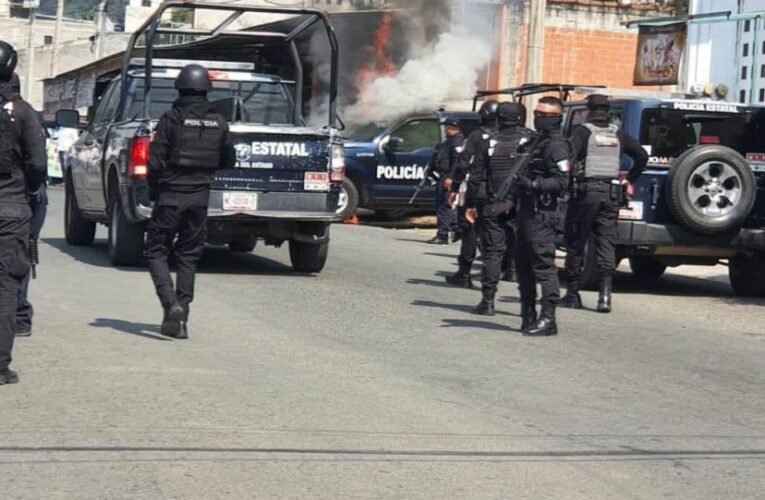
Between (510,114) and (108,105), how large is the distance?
5.91 m

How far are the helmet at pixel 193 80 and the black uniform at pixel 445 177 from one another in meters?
8.16

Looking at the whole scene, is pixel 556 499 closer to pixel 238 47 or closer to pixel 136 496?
pixel 136 496

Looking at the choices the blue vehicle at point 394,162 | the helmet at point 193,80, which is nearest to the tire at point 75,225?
the blue vehicle at point 394,162

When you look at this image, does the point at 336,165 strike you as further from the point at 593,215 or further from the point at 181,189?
the point at 181,189

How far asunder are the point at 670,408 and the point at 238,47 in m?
21.9

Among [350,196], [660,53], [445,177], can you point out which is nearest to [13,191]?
[445,177]

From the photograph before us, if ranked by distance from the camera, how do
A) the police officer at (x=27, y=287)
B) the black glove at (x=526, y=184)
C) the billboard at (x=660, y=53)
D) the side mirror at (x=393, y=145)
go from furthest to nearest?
the billboard at (x=660, y=53), the side mirror at (x=393, y=145), the black glove at (x=526, y=184), the police officer at (x=27, y=287)

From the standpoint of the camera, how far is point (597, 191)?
40.3 ft

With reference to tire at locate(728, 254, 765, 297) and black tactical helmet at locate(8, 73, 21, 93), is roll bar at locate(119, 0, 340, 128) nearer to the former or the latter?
tire at locate(728, 254, 765, 297)

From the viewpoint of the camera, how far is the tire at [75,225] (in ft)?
53.1

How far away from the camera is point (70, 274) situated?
13.4 meters

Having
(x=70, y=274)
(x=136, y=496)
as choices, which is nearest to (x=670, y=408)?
(x=136, y=496)

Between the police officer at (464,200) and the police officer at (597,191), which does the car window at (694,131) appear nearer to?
the police officer at (597,191)

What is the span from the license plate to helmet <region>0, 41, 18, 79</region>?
5.81 metres
